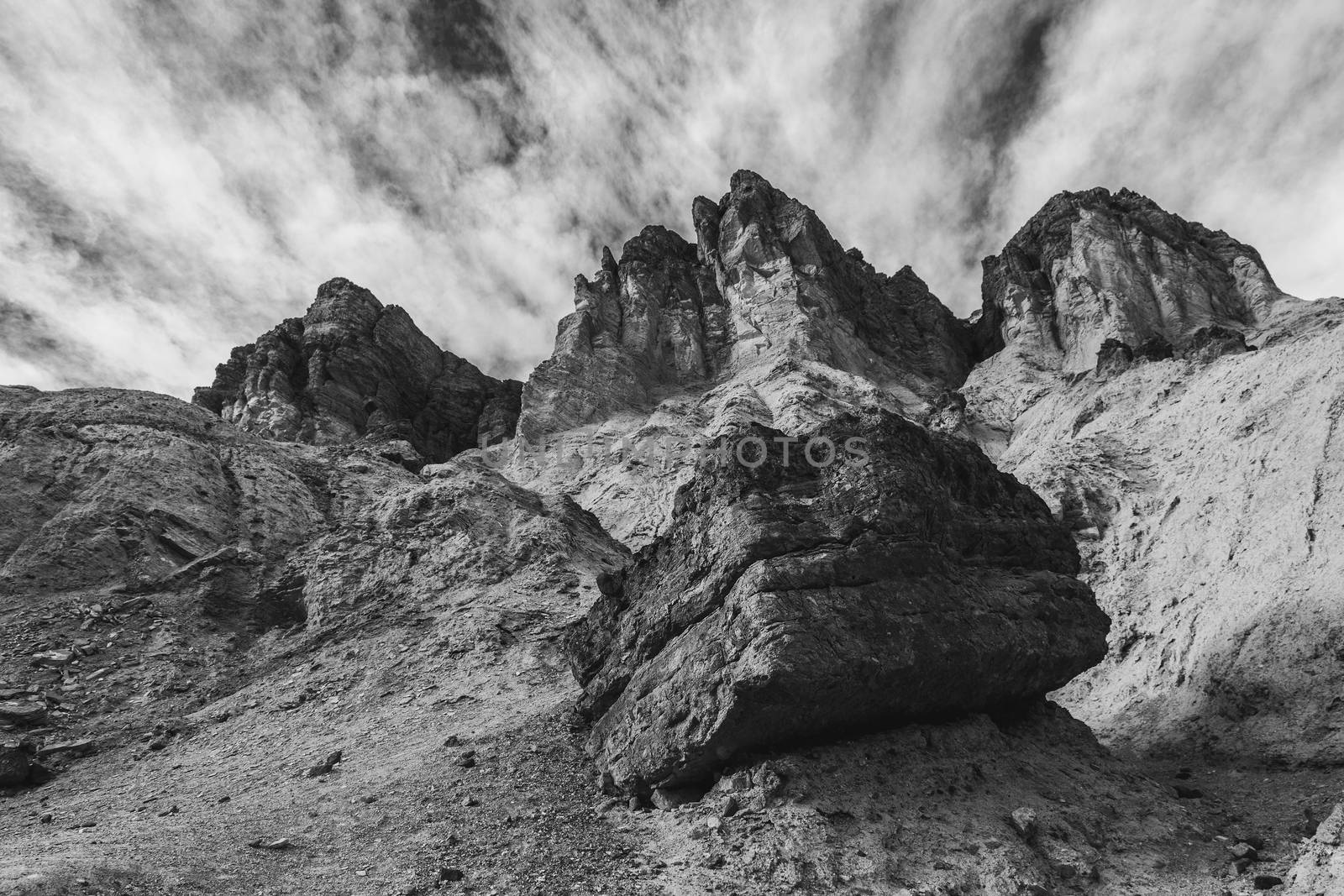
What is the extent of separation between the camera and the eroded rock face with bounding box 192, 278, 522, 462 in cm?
7444

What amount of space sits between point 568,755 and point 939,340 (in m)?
82.9

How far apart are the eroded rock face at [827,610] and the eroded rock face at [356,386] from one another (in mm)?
58865

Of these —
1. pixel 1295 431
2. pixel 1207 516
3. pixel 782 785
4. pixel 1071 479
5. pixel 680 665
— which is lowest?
pixel 782 785

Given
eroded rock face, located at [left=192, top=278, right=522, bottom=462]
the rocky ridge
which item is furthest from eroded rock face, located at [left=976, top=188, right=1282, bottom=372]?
eroded rock face, located at [left=192, top=278, right=522, bottom=462]

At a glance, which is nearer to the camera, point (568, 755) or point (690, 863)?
point (690, 863)

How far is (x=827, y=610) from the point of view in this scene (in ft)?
42.5

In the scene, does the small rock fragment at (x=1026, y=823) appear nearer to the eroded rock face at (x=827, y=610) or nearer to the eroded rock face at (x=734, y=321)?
the eroded rock face at (x=827, y=610)

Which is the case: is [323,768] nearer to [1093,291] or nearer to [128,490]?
[128,490]

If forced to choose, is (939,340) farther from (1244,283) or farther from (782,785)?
(782,785)

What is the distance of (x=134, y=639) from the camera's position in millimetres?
22547

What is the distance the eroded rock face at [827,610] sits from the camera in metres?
12.3

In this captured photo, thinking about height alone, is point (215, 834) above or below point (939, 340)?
below

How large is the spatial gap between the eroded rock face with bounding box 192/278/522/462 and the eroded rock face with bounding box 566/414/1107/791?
2318 inches

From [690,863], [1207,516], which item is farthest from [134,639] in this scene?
[1207,516]
